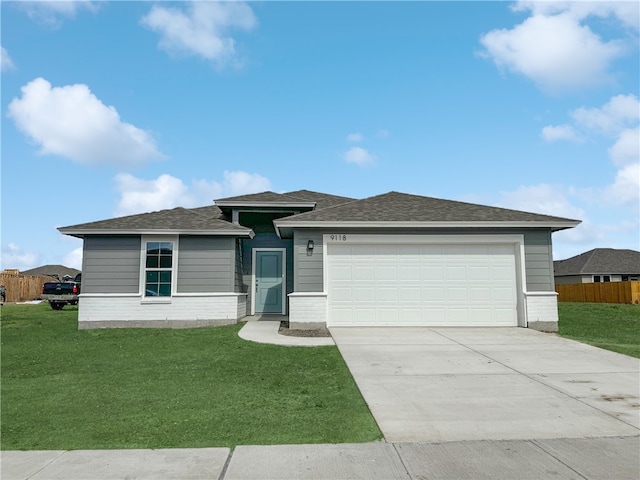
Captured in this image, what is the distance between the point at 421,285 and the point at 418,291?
7.5 inches

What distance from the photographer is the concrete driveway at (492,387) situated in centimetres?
433

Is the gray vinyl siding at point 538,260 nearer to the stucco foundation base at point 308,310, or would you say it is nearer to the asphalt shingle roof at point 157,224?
the stucco foundation base at point 308,310

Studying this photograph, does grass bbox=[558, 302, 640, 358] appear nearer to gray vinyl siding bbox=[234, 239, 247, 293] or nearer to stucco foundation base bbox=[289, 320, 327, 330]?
stucco foundation base bbox=[289, 320, 327, 330]

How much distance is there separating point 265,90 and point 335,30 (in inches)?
159

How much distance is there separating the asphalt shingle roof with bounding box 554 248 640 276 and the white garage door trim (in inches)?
1254

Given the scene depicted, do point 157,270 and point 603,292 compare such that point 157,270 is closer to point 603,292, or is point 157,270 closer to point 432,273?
point 432,273

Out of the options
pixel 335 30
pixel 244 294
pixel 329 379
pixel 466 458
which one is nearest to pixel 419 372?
pixel 329 379

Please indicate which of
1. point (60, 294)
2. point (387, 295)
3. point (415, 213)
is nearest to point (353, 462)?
point (387, 295)

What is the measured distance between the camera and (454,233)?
11.9 metres

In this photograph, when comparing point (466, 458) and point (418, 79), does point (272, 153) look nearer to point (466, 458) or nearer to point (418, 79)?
point (418, 79)

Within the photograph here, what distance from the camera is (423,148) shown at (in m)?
15.8

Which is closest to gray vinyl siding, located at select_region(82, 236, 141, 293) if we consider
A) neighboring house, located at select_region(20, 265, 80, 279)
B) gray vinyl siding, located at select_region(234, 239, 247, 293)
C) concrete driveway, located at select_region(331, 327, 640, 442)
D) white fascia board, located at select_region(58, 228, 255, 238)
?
white fascia board, located at select_region(58, 228, 255, 238)

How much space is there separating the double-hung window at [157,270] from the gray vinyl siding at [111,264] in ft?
0.93

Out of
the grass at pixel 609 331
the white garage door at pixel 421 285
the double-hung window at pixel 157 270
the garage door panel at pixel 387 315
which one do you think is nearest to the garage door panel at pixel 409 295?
the white garage door at pixel 421 285
